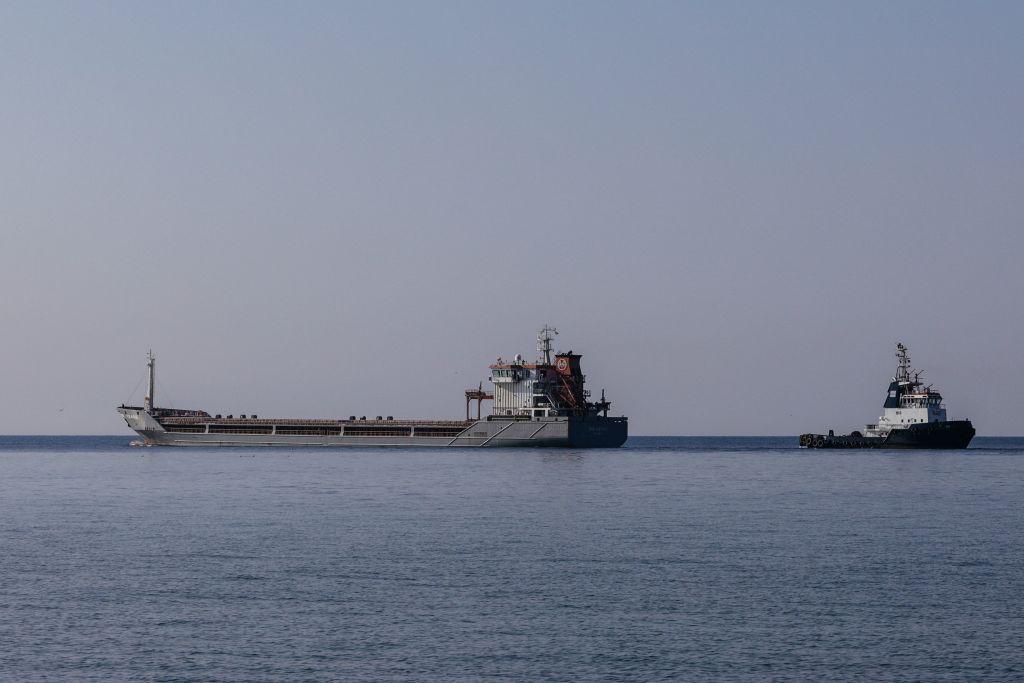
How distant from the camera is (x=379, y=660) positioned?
33.0m

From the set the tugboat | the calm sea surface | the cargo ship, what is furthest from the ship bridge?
the calm sea surface

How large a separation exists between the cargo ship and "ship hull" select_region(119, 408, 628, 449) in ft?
0.45

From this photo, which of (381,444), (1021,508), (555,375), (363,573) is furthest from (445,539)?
(381,444)

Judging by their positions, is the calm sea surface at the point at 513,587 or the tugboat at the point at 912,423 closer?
the calm sea surface at the point at 513,587

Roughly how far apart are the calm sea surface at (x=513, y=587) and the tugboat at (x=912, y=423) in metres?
78.5

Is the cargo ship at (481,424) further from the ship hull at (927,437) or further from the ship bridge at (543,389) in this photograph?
the ship hull at (927,437)

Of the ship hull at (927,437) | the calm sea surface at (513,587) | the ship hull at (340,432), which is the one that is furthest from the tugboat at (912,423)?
the calm sea surface at (513,587)

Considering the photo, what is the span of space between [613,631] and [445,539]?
23.0 metres

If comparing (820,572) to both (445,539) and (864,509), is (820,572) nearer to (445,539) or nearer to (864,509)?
(445,539)

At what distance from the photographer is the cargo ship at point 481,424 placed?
164875mm

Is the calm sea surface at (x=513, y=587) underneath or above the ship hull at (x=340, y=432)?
underneath

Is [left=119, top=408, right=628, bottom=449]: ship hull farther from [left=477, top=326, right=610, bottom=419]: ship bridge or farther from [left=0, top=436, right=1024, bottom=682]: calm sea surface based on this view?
[left=0, top=436, right=1024, bottom=682]: calm sea surface

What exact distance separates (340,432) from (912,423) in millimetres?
82613

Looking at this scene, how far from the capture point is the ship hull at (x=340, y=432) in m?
169
